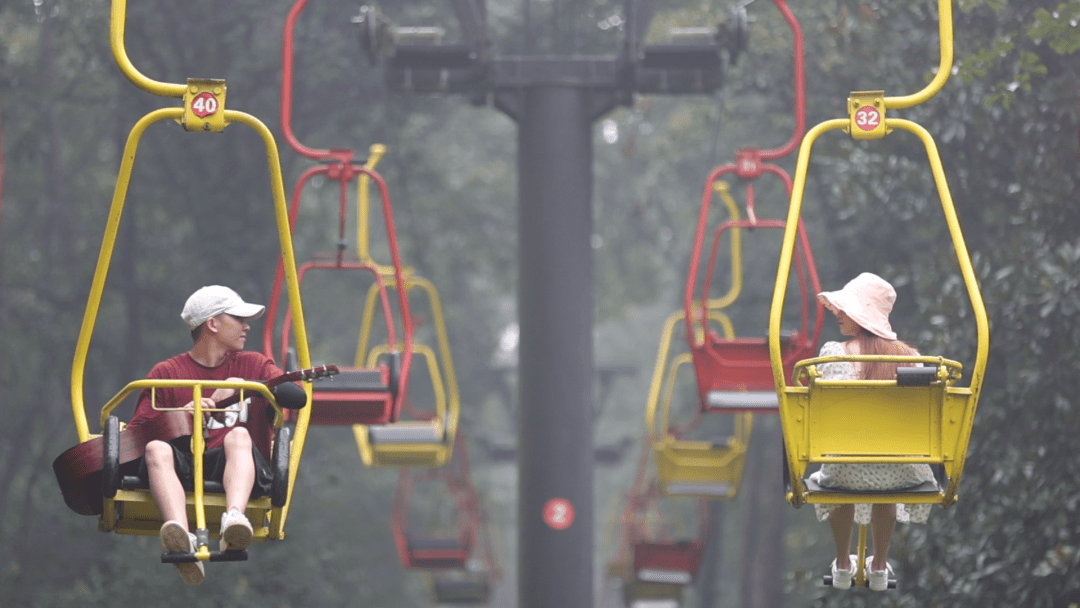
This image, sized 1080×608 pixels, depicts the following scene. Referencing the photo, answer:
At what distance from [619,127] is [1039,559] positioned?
39.3 ft

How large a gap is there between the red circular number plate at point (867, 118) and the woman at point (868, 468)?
1.75ft

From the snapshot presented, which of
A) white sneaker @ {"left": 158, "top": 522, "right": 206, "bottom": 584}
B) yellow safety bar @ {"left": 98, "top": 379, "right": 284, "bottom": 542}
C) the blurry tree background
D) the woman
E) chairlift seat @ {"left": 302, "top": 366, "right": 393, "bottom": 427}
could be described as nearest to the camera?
white sneaker @ {"left": 158, "top": 522, "right": 206, "bottom": 584}

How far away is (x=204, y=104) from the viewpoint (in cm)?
566

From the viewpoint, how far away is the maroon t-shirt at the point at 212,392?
226 inches

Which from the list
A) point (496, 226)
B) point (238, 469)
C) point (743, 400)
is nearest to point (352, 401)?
point (743, 400)

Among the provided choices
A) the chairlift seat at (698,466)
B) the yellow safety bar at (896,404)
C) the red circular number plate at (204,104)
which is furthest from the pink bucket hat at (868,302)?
the chairlift seat at (698,466)

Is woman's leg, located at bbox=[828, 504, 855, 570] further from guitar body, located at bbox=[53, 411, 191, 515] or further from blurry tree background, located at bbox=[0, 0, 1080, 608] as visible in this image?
blurry tree background, located at bbox=[0, 0, 1080, 608]

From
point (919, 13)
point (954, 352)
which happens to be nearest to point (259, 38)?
point (919, 13)

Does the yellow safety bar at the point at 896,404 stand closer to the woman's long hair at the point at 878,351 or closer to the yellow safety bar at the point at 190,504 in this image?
the woman's long hair at the point at 878,351

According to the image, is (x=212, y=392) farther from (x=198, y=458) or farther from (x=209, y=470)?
(x=198, y=458)

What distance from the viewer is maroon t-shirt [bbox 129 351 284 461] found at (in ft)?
18.9

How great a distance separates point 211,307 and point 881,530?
248cm

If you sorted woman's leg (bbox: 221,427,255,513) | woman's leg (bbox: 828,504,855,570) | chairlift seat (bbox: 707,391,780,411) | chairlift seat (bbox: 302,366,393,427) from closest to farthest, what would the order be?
woman's leg (bbox: 221,427,255,513)
woman's leg (bbox: 828,504,855,570)
chairlift seat (bbox: 302,366,393,427)
chairlift seat (bbox: 707,391,780,411)

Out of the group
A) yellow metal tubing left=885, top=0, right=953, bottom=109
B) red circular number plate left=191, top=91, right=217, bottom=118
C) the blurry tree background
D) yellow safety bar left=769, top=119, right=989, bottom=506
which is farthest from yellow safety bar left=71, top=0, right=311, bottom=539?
the blurry tree background
